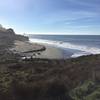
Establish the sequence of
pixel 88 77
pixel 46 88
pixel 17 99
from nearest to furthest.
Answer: pixel 17 99 < pixel 46 88 < pixel 88 77

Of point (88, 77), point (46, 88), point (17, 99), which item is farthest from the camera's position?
point (88, 77)

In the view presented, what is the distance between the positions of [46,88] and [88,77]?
9.31 feet

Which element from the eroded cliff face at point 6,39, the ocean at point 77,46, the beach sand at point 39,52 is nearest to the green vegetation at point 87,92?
the beach sand at point 39,52

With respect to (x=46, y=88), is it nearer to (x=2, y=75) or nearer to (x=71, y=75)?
(x=71, y=75)

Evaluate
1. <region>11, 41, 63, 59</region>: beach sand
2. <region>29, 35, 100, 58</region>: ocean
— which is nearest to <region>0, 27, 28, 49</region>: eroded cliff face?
<region>11, 41, 63, 59</region>: beach sand

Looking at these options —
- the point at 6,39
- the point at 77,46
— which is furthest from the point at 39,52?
the point at 6,39

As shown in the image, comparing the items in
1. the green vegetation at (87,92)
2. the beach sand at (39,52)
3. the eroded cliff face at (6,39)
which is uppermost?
the green vegetation at (87,92)

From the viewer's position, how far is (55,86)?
9.11 m

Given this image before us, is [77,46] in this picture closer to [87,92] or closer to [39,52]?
[39,52]

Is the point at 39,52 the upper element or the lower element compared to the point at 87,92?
A: lower

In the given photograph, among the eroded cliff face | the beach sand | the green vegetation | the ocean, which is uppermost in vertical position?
the green vegetation

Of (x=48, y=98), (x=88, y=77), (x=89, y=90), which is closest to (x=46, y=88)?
(x=48, y=98)

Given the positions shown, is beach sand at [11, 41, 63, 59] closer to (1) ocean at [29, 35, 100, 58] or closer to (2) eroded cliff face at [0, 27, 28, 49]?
(1) ocean at [29, 35, 100, 58]

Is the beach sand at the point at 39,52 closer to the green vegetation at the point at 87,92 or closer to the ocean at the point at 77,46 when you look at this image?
the ocean at the point at 77,46
